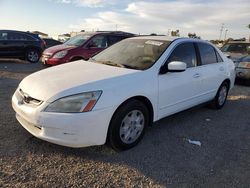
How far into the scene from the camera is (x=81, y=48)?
10023 mm

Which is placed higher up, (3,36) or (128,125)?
(3,36)

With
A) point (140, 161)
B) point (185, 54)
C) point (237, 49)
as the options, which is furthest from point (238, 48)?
point (140, 161)

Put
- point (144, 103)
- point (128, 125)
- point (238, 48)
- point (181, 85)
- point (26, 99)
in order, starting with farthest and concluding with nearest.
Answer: point (238, 48)
point (181, 85)
point (144, 103)
point (128, 125)
point (26, 99)

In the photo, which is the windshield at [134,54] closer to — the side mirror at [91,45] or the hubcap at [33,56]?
the side mirror at [91,45]

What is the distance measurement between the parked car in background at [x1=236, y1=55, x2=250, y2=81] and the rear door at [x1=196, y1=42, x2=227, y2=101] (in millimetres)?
3626

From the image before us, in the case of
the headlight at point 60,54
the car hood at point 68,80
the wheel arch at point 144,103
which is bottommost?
the wheel arch at point 144,103

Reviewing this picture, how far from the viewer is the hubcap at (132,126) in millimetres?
3686

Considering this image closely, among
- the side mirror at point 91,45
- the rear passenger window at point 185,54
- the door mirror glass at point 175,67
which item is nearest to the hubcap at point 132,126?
the door mirror glass at point 175,67

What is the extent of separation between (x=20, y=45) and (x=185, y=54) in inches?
415

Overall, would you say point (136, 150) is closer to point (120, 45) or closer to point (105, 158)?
point (105, 158)

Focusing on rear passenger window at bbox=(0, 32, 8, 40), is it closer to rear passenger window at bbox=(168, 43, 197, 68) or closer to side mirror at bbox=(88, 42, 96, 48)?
side mirror at bbox=(88, 42, 96, 48)

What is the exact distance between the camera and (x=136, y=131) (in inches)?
153

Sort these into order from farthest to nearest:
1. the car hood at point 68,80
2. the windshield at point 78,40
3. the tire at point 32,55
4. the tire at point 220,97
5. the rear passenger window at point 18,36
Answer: the tire at point 32,55, the rear passenger window at point 18,36, the windshield at point 78,40, the tire at point 220,97, the car hood at point 68,80

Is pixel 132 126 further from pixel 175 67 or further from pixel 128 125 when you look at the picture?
pixel 175 67
